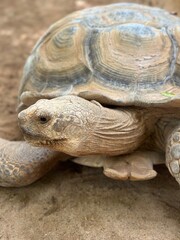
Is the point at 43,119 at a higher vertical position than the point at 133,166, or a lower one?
higher

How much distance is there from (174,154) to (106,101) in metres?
0.51

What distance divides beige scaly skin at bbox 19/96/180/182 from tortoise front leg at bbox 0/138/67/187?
8.8 inches

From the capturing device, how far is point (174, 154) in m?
2.32

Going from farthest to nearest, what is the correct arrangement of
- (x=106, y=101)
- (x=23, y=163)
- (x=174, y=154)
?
(x=23, y=163)
(x=106, y=101)
(x=174, y=154)

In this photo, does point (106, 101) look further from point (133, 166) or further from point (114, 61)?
point (133, 166)

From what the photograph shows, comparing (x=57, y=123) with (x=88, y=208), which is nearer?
A: (x=57, y=123)

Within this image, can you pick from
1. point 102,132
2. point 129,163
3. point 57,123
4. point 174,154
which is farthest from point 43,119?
point 174,154

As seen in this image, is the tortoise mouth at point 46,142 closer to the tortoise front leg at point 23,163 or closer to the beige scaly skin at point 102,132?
the beige scaly skin at point 102,132

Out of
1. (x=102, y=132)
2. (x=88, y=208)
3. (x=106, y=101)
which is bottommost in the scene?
(x=88, y=208)

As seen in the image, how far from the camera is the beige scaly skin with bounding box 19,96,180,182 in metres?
2.19

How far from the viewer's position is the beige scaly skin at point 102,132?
219 cm

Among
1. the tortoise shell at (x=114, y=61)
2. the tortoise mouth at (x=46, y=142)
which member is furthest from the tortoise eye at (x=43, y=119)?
the tortoise shell at (x=114, y=61)

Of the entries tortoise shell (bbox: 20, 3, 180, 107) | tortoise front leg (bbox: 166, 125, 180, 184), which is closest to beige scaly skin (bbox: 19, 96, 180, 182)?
tortoise front leg (bbox: 166, 125, 180, 184)

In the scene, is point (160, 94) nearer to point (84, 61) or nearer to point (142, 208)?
point (84, 61)
